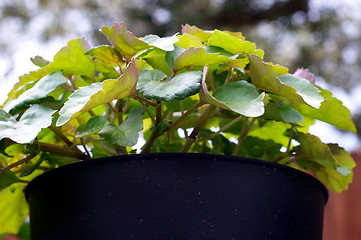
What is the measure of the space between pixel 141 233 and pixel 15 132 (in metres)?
0.16

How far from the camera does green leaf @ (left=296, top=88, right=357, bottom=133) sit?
523 mm

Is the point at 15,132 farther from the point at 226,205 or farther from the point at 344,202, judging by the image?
the point at 344,202

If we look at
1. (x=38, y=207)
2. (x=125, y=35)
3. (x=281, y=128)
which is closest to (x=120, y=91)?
(x=125, y=35)

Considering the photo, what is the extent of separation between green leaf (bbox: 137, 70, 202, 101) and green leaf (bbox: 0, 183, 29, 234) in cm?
31

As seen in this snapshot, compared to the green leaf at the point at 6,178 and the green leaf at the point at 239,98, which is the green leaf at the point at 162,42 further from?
the green leaf at the point at 6,178

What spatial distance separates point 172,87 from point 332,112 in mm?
244

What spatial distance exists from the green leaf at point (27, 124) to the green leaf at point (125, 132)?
0.20 feet

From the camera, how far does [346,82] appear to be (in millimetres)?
5203

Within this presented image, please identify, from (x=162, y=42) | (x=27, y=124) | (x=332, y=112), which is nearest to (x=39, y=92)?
(x=27, y=124)

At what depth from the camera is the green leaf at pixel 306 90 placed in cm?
43

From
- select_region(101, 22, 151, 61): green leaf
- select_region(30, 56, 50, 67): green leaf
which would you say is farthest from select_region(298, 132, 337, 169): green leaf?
select_region(30, 56, 50, 67): green leaf

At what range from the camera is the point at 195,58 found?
0.44 m

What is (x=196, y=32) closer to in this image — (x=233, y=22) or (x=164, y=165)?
(x=164, y=165)

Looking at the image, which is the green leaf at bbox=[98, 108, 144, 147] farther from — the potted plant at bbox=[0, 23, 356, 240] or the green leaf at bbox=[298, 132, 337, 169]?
the green leaf at bbox=[298, 132, 337, 169]
